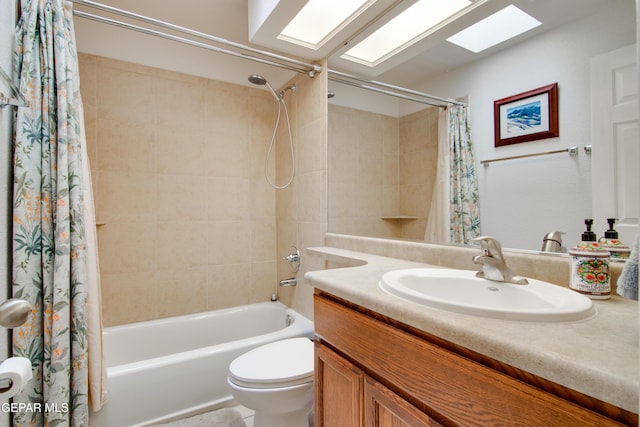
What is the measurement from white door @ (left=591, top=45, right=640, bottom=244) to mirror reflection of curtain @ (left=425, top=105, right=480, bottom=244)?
353 mm

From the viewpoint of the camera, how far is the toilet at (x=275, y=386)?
1204mm

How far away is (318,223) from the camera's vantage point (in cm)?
186

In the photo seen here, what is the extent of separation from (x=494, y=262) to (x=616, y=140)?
426 millimetres

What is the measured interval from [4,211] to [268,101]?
5.80 feet

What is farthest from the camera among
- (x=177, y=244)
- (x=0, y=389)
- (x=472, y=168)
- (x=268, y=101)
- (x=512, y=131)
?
(x=268, y=101)

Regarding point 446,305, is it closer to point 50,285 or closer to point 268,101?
point 50,285

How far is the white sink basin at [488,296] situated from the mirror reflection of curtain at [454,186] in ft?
0.82

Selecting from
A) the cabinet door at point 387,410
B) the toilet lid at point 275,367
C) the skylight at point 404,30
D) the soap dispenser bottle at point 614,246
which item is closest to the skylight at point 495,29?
the skylight at point 404,30

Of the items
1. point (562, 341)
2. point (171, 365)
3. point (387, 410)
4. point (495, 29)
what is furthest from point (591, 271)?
point (171, 365)

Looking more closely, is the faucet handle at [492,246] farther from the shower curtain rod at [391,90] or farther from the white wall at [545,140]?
the shower curtain rod at [391,90]

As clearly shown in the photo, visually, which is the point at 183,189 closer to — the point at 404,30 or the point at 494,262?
the point at 404,30

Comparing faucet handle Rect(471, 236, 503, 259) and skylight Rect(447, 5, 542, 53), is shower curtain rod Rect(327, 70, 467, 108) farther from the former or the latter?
faucet handle Rect(471, 236, 503, 259)

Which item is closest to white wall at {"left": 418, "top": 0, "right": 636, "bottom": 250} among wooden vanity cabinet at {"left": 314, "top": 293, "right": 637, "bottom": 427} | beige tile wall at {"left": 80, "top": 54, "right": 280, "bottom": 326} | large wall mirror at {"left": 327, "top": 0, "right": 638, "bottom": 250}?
large wall mirror at {"left": 327, "top": 0, "right": 638, "bottom": 250}

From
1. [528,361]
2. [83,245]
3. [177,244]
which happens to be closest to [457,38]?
[528,361]
